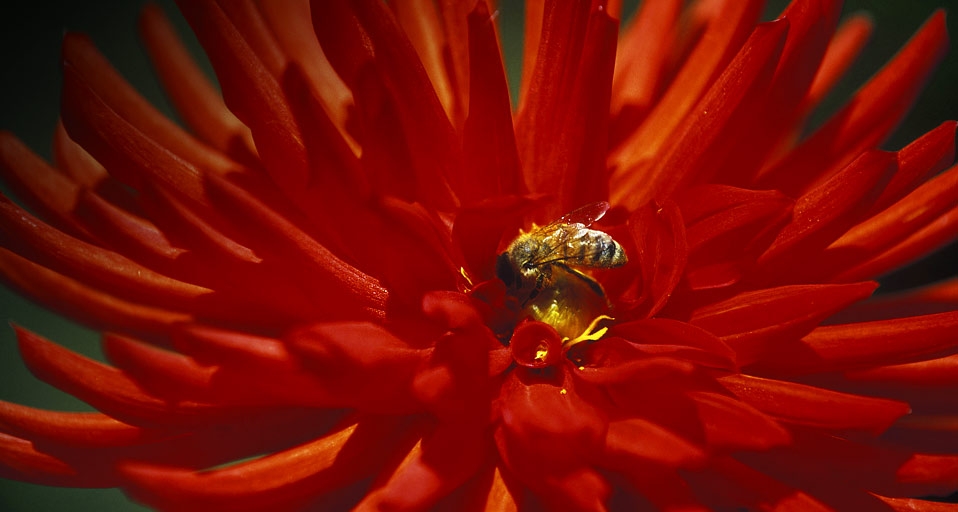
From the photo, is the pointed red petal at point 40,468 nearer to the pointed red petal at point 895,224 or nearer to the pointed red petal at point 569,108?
the pointed red petal at point 569,108

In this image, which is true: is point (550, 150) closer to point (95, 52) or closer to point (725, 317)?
point (725, 317)

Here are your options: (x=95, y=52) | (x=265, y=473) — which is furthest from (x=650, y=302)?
(x=95, y=52)

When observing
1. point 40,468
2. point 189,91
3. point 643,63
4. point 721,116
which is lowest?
point 40,468

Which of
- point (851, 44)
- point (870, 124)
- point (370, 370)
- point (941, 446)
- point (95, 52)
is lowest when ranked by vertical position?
point (941, 446)

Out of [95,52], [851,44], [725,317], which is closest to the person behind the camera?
[725,317]

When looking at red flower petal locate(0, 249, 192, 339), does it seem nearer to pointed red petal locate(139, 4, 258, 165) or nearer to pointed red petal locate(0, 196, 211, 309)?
pointed red petal locate(0, 196, 211, 309)

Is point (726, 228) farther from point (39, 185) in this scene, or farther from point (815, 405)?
point (39, 185)

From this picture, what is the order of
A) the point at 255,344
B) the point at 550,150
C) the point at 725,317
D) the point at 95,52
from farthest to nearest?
the point at 95,52
the point at 550,150
the point at 725,317
the point at 255,344

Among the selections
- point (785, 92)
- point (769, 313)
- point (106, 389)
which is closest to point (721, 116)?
point (785, 92)
